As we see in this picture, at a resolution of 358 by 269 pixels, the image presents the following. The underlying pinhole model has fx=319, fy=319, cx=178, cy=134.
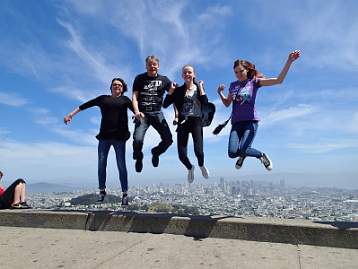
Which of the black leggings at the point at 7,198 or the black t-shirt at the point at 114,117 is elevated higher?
the black t-shirt at the point at 114,117

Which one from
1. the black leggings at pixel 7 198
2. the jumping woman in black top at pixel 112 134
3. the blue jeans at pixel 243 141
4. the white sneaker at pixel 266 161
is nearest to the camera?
the white sneaker at pixel 266 161

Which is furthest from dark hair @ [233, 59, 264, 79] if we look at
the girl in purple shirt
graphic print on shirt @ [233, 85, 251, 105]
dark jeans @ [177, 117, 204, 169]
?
dark jeans @ [177, 117, 204, 169]

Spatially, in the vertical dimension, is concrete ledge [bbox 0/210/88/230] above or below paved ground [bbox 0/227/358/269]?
above

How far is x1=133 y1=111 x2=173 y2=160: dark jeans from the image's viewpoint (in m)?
5.70

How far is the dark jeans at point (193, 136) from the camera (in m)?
5.58

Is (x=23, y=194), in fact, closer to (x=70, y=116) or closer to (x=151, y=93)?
(x=70, y=116)

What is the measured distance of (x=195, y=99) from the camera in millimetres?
5664

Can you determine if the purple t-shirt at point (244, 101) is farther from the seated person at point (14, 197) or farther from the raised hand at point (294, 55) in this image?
the seated person at point (14, 197)

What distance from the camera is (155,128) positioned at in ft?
19.2

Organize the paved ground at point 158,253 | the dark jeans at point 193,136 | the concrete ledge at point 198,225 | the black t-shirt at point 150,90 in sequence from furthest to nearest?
the black t-shirt at point 150,90, the dark jeans at point 193,136, the concrete ledge at point 198,225, the paved ground at point 158,253

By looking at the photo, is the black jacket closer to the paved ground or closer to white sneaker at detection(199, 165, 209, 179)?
white sneaker at detection(199, 165, 209, 179)

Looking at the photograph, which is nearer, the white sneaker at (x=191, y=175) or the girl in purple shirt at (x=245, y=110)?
the girl in purple shirt at (x=245, y=110)

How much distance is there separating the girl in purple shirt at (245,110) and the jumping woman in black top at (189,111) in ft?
1.81

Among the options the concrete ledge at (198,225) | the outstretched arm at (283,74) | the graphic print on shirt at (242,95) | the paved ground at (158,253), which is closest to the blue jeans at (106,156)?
the concrete ledge at (198,225)
